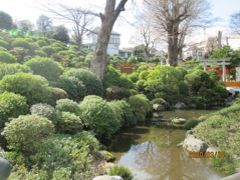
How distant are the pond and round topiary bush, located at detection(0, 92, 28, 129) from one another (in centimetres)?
247

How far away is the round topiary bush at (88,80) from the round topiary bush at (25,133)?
19.9 feet

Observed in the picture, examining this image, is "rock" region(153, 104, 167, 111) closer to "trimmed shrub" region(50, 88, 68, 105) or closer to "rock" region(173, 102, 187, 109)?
"rock" region(173, 102, 187, 109)

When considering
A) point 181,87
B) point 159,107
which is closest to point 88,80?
point 159,107

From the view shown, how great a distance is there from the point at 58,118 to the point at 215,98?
15198 mm

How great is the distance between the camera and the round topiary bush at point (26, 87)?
26.9 ft

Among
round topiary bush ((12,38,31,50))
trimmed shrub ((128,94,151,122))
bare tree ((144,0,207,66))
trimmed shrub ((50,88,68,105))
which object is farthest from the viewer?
bare tree ((144,0,207,66))

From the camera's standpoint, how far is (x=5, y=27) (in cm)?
3512

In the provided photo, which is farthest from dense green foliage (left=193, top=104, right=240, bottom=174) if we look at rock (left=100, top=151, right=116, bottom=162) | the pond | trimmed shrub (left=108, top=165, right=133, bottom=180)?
rock (left=100, top=151, right=116, bottom=162)

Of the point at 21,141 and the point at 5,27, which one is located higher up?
the point at 5,27

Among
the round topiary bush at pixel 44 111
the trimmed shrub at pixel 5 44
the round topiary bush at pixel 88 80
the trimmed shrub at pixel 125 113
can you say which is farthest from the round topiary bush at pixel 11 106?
the trimmed shrub at pixel 5 44

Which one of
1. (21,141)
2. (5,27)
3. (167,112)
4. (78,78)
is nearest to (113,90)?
(78,78)

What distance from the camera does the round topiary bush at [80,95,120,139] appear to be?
9.20m

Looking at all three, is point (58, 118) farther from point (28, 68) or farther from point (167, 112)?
point (167, 112)

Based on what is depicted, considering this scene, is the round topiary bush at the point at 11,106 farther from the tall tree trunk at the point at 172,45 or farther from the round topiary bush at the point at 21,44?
the tall tree trunk at the point at 172,45
